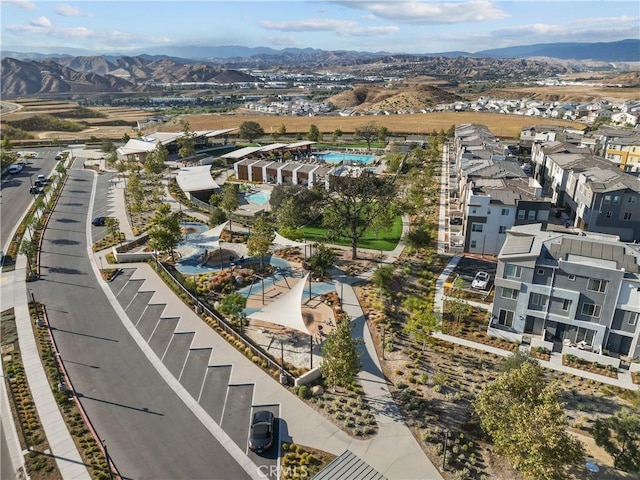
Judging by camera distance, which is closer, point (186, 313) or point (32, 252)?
point (186, 313)

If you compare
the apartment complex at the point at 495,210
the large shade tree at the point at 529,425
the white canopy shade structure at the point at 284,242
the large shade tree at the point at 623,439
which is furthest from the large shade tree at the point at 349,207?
the large shade tree at the point at 623,439

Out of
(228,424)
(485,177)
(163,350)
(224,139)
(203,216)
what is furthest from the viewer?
(224,139)

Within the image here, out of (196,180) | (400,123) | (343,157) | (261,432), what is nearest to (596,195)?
(261,432)

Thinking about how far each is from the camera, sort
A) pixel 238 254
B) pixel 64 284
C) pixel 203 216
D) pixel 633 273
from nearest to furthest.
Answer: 1. pixel 633 273
2. pixel 64 284
3. pixel 238 254
4. pixel 203 216

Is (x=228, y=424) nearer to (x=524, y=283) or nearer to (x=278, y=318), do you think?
(x=278, y=318)

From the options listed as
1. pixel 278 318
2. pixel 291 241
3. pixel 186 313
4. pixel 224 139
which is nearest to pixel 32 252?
pixel 186 313

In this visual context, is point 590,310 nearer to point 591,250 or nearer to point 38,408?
point 591,250

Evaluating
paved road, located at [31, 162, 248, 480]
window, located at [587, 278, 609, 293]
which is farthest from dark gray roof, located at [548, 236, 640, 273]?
paved road, located at [31, 162, 248, 480]
